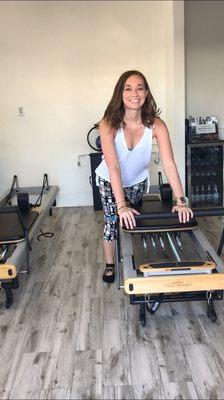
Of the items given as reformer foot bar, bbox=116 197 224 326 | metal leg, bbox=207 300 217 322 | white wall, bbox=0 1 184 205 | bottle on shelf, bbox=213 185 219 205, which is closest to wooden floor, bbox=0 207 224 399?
metal leg, bbox=207 300 217 322

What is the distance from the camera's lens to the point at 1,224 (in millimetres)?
2527

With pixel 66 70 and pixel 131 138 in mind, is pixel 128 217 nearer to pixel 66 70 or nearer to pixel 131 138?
pixel 131 138

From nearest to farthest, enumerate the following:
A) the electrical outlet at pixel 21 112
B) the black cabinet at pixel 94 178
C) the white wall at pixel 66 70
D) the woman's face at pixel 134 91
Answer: the woman's face at pixel 134 91 → the white wall at pixel 66 70 → the black cabinet at pixel 94 178 → the electrical outlet at pixel 21 112

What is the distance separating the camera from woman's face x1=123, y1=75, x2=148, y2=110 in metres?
1.92

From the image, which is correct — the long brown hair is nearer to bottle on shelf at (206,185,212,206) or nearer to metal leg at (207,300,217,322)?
metal leg at (207,300,217,322)

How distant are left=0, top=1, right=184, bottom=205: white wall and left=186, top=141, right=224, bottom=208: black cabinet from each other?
0.39 meters

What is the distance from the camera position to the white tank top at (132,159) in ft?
6.61

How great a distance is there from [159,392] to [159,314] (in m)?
0.56

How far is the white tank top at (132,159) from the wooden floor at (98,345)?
0.67m

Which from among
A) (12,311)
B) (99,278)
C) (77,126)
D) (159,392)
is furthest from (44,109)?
(159,392)

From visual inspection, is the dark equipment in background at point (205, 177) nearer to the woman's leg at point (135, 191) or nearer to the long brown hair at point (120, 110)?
the woman's leg at point (135, 191)

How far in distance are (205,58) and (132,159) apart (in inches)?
90.4

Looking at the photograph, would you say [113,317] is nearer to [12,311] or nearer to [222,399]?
[12,311]

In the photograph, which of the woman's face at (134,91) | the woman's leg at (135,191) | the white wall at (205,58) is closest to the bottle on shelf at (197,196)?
the white wall at (205,58)
